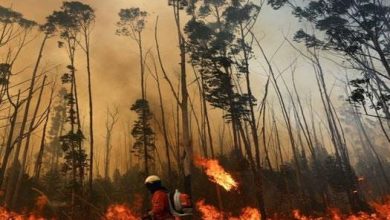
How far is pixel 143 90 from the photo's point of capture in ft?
92.4

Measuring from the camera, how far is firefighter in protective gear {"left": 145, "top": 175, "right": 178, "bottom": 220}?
5121mm

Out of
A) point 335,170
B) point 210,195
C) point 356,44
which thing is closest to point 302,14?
point 356,44

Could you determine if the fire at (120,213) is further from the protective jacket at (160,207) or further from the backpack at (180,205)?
the backpack at (180,205)

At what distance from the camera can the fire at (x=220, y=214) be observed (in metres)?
20.8

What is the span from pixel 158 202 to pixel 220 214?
54.0 ft

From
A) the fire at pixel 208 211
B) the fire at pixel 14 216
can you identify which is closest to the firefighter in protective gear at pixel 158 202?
the fire at pixel 208 211

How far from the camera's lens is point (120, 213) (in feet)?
89.8

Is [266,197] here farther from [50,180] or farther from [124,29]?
[50,180]

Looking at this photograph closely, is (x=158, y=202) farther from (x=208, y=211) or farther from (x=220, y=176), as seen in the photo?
(x=208, y=211)

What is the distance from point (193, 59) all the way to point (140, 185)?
1412 cm

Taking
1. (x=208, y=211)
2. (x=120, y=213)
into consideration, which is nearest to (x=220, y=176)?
(x=208, y=211)

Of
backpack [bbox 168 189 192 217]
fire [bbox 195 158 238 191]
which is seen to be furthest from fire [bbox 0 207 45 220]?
backpack [bbox 168 189 192 217]

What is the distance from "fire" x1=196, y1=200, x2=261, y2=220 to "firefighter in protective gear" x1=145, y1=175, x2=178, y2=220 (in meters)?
15.9

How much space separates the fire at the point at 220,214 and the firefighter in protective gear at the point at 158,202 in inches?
624
